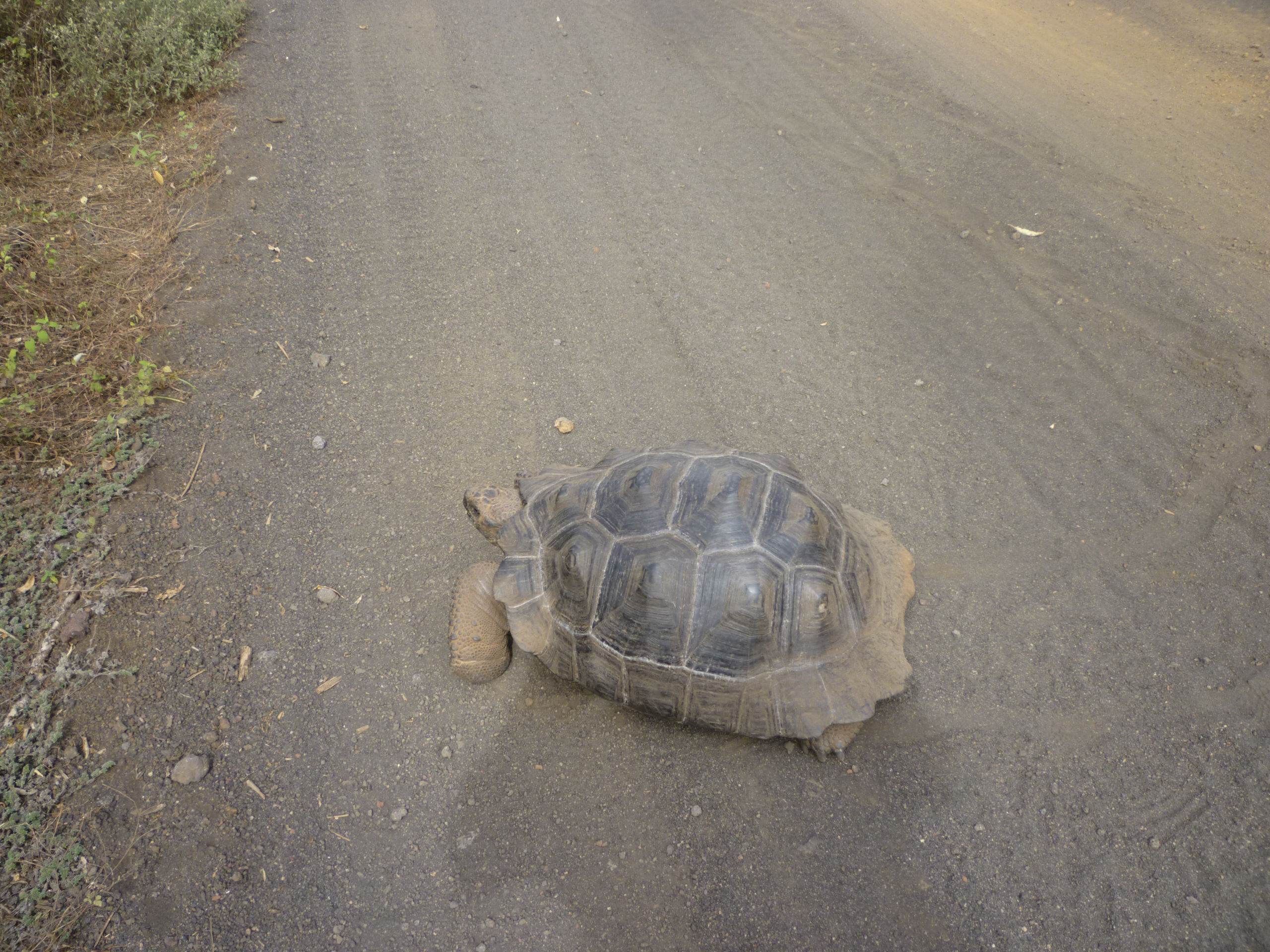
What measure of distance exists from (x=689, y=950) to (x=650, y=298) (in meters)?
3.93

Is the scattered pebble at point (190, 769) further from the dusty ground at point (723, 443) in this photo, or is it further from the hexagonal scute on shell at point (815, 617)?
the hexagonal scute on shell at point (815, 617)

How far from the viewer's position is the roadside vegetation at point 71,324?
8.89 ft

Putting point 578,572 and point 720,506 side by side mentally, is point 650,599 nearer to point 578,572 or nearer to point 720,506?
point 578,572

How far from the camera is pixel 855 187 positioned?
5.98m

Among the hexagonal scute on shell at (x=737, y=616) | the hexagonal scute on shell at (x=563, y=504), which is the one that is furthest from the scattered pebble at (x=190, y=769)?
the hexagonal scute on shell at (x=737, y=616)

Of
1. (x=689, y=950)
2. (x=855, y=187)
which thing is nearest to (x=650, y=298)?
(x=855, y=187)

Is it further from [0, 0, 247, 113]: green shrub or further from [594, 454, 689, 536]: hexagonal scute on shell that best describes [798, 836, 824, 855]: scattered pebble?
[0, 0, 247, 113]: green shrub

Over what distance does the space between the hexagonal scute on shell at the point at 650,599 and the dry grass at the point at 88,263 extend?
3040mm

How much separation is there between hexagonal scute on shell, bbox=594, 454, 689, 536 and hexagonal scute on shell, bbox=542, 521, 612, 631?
8 cm

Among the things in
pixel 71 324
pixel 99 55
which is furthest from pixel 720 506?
pixel 99 55

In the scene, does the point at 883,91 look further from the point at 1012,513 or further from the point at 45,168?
the point at 45,168

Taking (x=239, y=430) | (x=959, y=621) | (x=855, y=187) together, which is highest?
(x=855, y=187)

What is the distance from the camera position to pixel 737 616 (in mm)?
2756

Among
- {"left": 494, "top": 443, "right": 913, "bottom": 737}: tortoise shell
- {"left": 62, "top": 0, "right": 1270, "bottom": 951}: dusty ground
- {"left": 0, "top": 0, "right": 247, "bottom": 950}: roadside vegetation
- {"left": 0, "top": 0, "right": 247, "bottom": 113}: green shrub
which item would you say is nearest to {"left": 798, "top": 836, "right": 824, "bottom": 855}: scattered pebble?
{"left": 62, "top": 0, "right": 1270, "bottom": 951}: dusty ground
